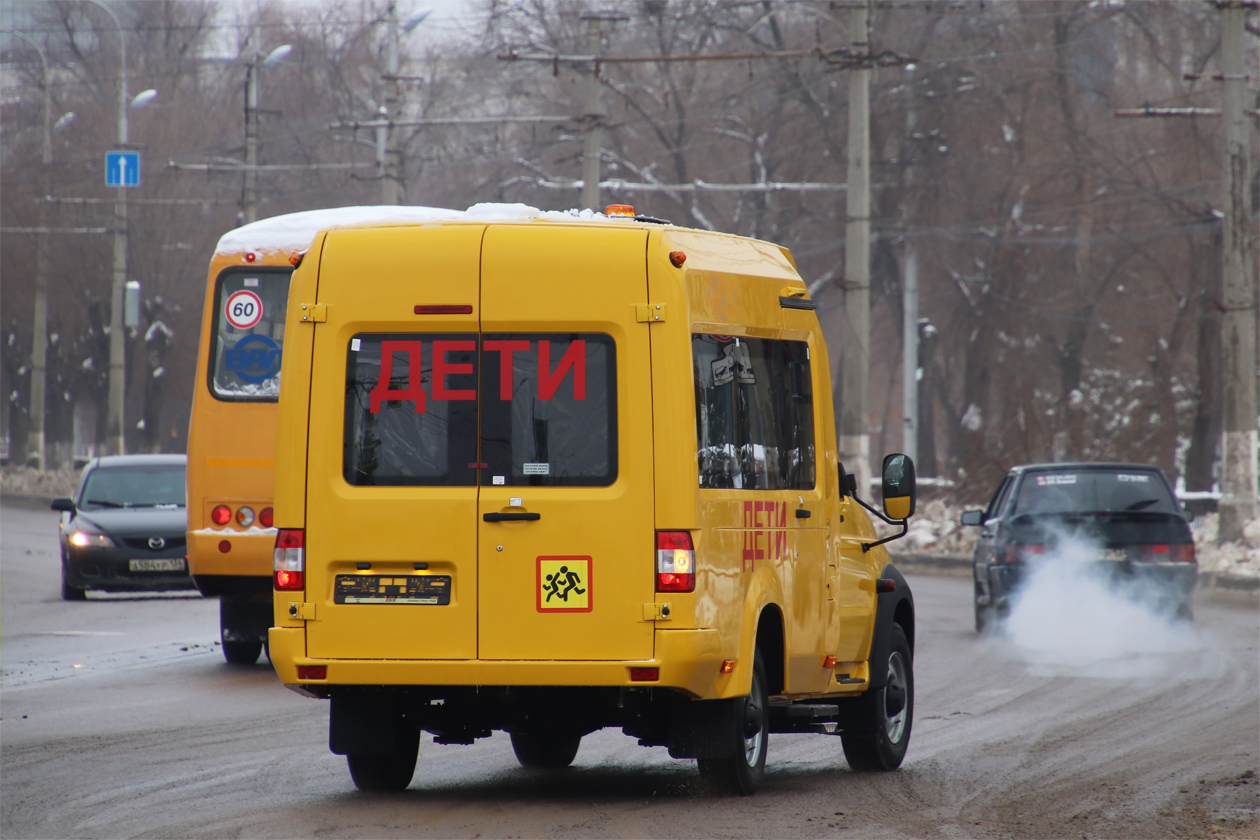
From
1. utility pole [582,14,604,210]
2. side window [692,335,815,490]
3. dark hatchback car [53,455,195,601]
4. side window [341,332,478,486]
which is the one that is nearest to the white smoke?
dark hatchback car [53,455,195,601]

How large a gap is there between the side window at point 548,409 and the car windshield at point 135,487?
49.0ft

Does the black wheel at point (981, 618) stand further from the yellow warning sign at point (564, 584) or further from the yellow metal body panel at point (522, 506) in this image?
the yellow warning sign at point (564, 584)

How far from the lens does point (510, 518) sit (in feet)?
26.8

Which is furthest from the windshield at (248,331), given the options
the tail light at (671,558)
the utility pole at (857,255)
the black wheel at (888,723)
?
the utility pole at (857,255)

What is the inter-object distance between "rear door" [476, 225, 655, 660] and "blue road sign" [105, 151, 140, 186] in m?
34.4

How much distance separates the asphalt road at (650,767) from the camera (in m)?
8.19

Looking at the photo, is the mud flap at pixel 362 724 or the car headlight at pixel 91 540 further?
the car headlight at pixel 91 540

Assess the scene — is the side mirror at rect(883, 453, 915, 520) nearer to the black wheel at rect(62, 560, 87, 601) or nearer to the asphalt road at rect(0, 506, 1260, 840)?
the asphalt road at rect(0, 506, 1260, 840)

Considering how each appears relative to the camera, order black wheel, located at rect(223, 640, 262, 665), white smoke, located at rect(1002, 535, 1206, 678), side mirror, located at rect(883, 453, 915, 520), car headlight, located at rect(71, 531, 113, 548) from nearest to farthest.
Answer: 1. side mirror, located at rect(883, 453, 915, 520)
2. black wheel, located at rect(223, 640, 262, 665)
3. white smoke, located at rect(1002, 535, 1206, 678)
4. car headlight, located at rect(71, 531, 113, 548)

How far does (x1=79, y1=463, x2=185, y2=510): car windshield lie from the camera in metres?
22.6

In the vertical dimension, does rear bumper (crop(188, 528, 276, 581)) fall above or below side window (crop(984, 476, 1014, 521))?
below

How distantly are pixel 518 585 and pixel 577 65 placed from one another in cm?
2810

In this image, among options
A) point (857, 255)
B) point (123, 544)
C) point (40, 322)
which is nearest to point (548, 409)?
point (123, 544)

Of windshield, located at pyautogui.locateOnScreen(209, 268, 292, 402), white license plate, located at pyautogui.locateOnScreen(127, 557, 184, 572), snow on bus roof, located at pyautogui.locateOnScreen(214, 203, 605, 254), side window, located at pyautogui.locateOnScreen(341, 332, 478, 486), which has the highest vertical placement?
snow on bus roof, located at pyautogui.locateOnScreen(214, 203, 605, 254)
